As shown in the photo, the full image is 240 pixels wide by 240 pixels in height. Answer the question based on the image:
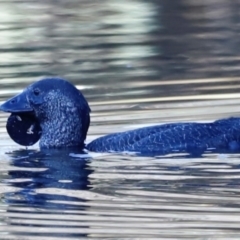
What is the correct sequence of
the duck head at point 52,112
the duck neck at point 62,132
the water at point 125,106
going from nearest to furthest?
the water at point 125,106, the duck head at point 52,112, the duck neck at point 62,132

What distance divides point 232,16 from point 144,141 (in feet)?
42.8

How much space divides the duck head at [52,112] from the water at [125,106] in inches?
9.4

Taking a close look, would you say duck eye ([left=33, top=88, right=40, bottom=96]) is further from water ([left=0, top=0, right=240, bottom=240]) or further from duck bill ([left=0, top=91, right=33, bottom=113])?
water ([left=0, top=0, right=240, bottom=240])

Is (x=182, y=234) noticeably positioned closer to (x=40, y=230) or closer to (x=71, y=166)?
(x=40, y=230)

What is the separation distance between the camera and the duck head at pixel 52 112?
12.9 m

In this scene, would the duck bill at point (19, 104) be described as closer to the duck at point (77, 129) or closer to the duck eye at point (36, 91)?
the duck at point (77, 129)

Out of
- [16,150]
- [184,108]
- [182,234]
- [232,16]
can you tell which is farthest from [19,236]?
[232,16]

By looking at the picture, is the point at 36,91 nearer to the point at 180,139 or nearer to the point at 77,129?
the point at 77,129

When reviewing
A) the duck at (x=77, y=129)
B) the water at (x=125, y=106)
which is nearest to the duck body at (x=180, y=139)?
the duck at (x=77, y=129)

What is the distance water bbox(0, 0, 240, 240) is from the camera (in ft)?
30.3

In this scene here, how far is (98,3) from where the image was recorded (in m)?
28.8

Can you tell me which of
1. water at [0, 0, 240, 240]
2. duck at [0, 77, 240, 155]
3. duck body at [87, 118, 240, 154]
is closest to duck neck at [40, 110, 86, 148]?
duck at [0, 77, 240, 155]

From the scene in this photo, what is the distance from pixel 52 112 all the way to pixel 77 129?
33cm

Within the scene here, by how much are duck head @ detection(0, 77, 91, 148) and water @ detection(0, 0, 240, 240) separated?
239 millimetres
